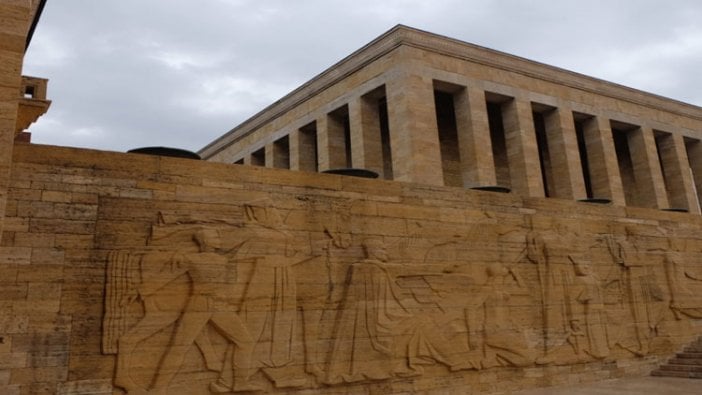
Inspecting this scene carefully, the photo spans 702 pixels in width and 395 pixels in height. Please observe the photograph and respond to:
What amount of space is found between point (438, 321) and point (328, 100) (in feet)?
43.3

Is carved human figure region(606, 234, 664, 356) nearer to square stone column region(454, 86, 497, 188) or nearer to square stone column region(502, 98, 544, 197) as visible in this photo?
square stone column region(454, 86, 497, 188)

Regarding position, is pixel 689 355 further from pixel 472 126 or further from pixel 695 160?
pixel 695 160

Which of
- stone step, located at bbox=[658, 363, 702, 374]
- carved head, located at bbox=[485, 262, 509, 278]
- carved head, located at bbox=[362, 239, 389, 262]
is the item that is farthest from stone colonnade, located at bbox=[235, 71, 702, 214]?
carved head, located at bbox=[362, 239, 389, 262]

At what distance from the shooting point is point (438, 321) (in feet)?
31.7

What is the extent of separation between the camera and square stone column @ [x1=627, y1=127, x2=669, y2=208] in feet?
75.3

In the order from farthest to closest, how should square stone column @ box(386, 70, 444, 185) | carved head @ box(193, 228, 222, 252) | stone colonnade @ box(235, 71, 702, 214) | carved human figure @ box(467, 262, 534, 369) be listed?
stone colonnade @ box(235, 71, 702, 214) → square stone column @ box(386, 70, 444, 185) → carved human figure @ box(467, 262, 534, 369) → carved head @ box(193, 228, 222, 252)

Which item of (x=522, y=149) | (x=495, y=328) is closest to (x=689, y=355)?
(x=495, y=328)

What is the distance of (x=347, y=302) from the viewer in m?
8.91

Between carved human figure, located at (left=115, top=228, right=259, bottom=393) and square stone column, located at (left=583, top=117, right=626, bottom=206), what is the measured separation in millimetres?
18123

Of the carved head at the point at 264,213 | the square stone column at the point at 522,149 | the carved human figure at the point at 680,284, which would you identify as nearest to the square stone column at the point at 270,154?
the square stone column at the point at 522,149

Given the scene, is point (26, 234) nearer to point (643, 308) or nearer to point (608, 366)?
point (608, 366)

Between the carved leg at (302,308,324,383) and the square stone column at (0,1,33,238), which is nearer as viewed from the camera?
the square stone column at (0,1,33,238)

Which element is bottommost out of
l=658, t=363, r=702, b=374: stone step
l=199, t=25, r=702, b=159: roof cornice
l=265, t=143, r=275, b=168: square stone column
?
l=658, t=363, r=702, b=374: stone step

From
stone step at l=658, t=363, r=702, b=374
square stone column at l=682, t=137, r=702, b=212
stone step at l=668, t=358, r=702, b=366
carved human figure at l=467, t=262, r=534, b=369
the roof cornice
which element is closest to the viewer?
carved human figure at l=467, t=262, r=534, b=369
